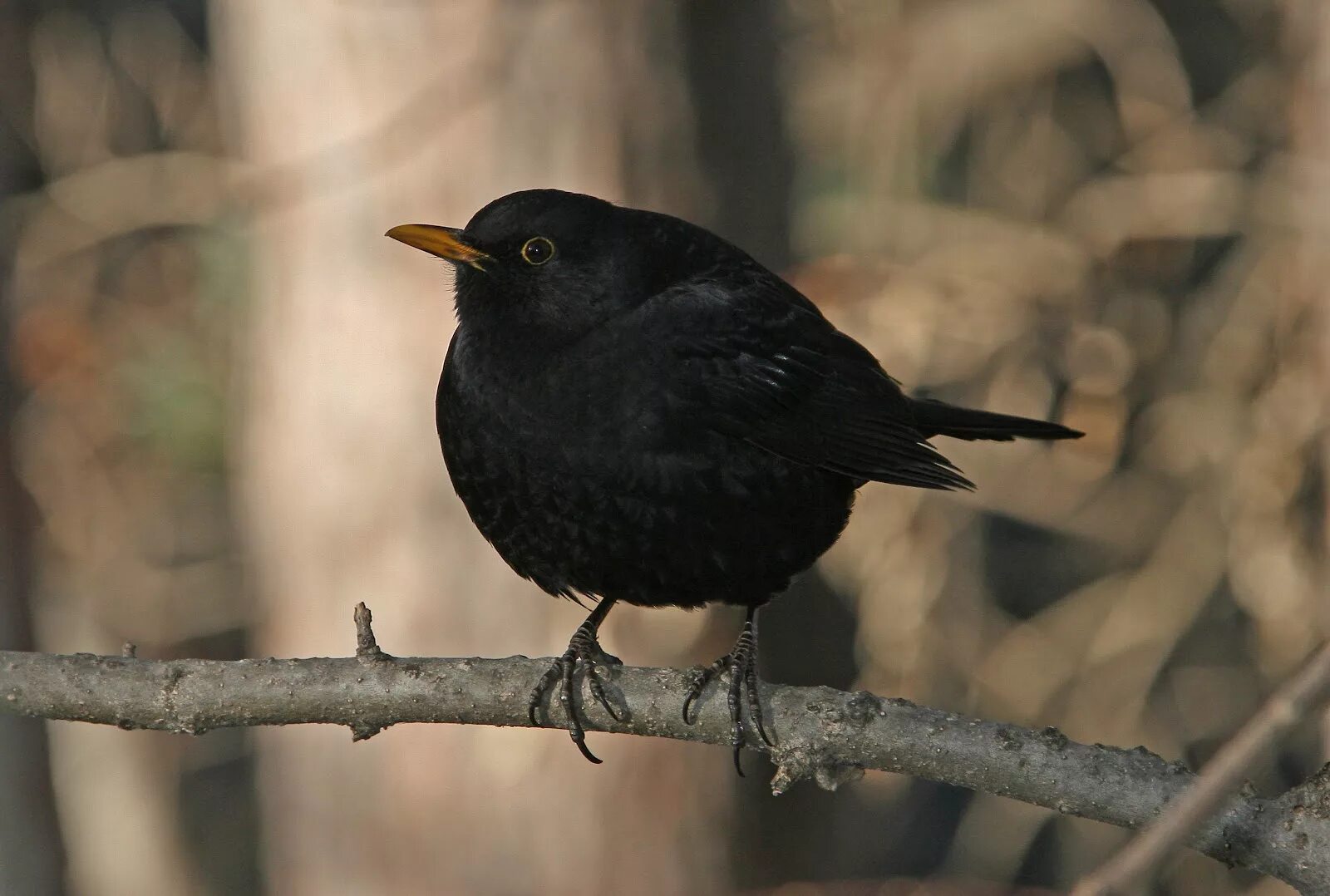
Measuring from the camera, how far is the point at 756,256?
19.2 ft

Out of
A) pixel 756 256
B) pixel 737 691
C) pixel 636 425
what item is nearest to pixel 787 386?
pixel 636 425

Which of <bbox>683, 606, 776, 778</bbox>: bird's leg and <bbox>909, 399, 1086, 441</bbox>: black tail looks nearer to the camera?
<bbox>683, 606, 776, 778</bbox>: bird's leg

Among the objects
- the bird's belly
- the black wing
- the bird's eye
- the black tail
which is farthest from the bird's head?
the black tail

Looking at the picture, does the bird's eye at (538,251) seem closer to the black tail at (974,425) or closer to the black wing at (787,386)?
the black wing at (787,386)

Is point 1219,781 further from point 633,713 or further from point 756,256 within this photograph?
point 756,256

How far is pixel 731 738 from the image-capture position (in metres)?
2.93

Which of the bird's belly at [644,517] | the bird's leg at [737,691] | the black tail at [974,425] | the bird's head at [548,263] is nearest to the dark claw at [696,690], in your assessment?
the bird's leg at [737,691]

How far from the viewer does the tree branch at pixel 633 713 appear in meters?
2.61

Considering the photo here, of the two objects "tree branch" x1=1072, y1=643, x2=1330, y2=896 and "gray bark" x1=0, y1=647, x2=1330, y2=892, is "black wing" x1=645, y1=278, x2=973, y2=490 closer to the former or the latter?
"gray bark" x1=0, y1=647, x2=1330, y2=892

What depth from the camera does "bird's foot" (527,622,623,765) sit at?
2924mm

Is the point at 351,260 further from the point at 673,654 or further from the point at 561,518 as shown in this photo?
the point at 561,518

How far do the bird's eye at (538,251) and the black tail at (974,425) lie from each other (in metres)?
1.18

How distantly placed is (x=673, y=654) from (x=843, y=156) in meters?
3.29

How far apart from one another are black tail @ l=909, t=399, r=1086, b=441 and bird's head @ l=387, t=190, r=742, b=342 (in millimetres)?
942
